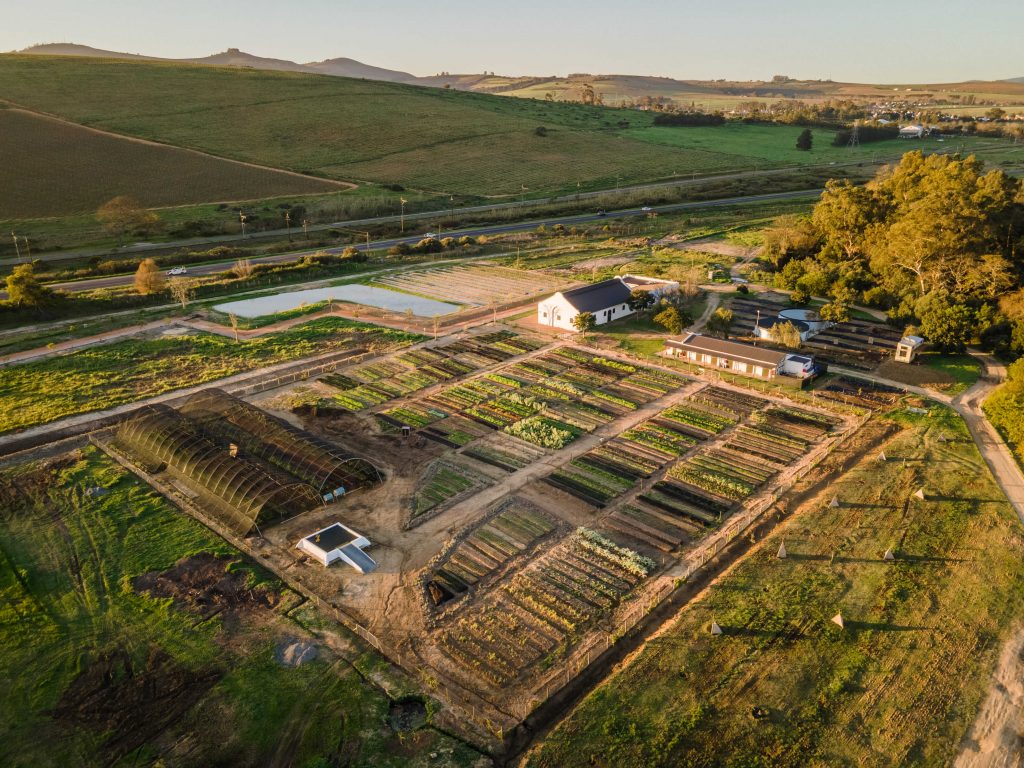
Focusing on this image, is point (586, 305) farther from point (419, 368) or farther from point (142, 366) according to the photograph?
point (142, 366)

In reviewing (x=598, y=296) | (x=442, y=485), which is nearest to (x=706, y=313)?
(x=598, y=296)

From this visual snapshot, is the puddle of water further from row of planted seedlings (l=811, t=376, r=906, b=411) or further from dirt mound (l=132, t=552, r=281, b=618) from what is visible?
dirt mound (l=132, t=552, r=281, b=618)

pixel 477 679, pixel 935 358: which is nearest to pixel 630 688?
pixel 477 679

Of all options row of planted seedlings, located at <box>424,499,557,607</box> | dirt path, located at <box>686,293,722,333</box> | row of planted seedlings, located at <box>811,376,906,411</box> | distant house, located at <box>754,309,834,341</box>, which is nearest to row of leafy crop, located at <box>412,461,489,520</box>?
row of planted seedlings, located at <box>424,499,557,607</box>

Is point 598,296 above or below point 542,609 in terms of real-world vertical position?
above

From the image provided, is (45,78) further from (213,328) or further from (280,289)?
(213,328)

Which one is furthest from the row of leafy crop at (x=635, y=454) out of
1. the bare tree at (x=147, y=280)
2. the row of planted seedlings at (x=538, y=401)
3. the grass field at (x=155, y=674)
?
the bare tree at (x=147, y=280)

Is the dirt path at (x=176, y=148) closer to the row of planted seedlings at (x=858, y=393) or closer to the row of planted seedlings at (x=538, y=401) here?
the row of planted seedlings at (x=538, y=401)
